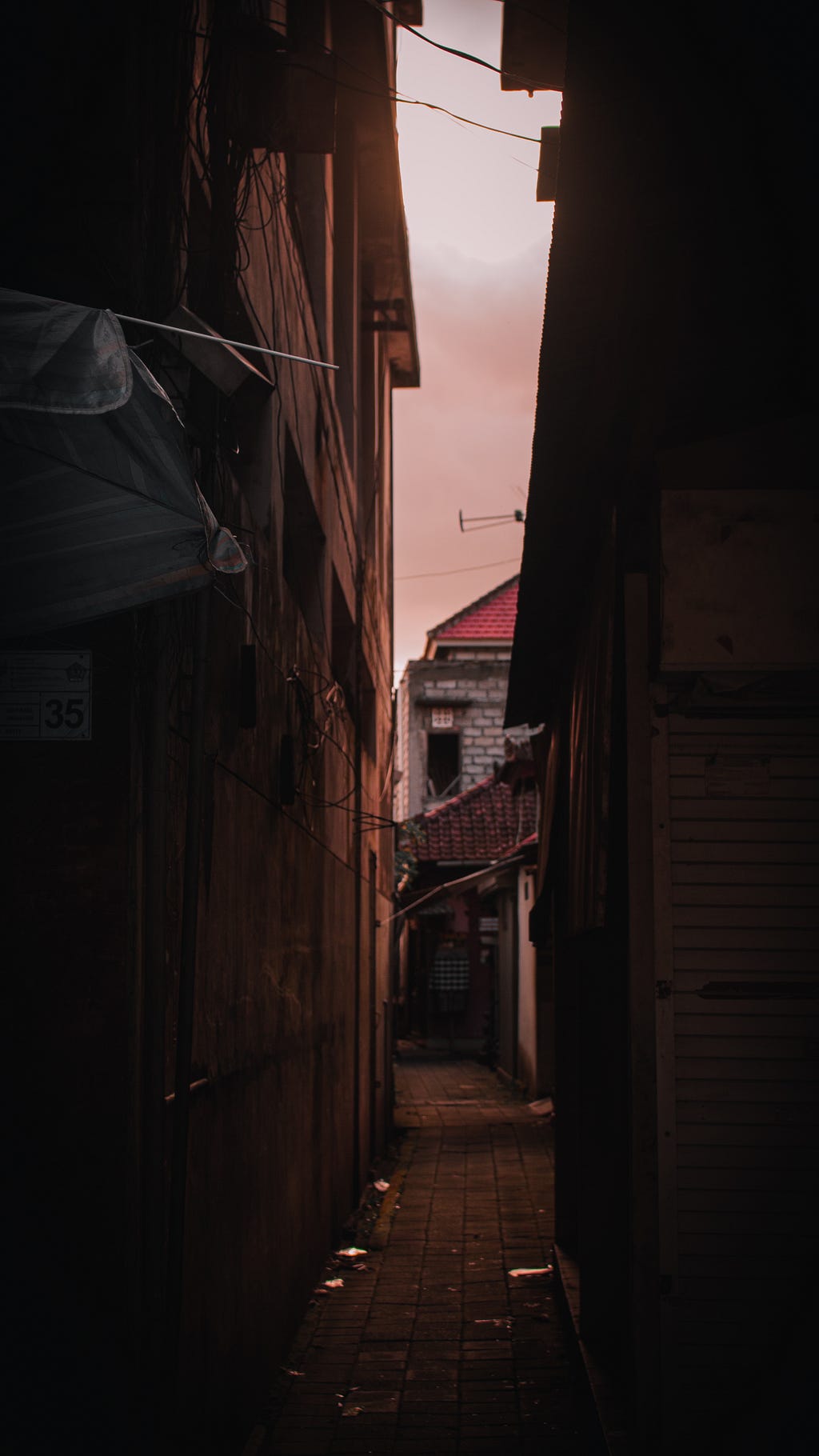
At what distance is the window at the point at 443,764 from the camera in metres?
34.8

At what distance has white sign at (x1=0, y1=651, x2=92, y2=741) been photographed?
3467mm

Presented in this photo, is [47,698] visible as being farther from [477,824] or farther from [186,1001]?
[477,824]

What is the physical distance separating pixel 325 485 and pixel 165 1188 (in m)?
6.15

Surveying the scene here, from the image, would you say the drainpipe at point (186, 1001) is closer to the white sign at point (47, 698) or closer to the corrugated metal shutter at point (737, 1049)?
the white sign at point (47, 698)

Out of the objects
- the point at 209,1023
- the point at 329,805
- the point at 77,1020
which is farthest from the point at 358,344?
the point at 77,1020

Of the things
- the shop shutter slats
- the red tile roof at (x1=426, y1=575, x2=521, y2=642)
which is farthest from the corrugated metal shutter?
the red tile roof at (x1=426, y1=575, x2=521, y2=642)

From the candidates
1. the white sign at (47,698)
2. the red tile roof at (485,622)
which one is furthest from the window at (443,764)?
the white sign at (47,698)

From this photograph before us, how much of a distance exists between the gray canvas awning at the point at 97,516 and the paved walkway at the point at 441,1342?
3.86 metres

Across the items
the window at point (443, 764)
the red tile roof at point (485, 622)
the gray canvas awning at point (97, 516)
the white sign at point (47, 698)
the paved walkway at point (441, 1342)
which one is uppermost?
the red tile roof at point (485, 622)

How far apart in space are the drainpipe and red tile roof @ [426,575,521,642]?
105 feet

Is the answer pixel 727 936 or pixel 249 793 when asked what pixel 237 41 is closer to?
pixel 249 793

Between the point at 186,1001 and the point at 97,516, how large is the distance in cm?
159

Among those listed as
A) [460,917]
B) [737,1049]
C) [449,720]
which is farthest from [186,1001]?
[449,720]

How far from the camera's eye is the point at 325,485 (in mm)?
8953
